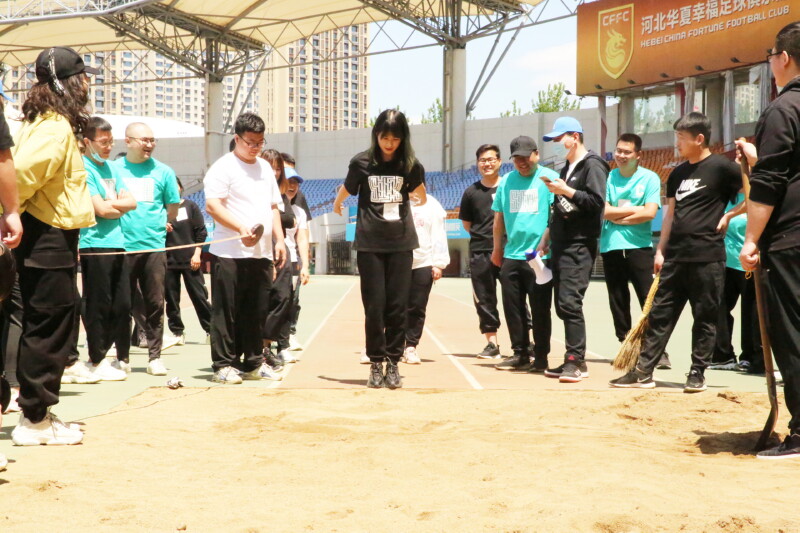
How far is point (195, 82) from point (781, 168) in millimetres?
182064

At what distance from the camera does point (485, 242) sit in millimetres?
9219

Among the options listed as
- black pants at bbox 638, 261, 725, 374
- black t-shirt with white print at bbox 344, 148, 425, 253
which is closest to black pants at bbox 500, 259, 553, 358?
black pants at bbox 638, 261, 725, 374

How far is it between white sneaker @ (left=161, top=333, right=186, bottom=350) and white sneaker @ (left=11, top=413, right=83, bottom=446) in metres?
5.11

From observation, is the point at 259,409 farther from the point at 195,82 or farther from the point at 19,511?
the point at 195,82

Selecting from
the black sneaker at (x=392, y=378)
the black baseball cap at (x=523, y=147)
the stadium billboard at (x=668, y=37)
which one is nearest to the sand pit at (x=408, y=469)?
the black sneaker at (x=392, y=378)

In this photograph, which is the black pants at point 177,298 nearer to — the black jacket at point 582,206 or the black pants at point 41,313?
the black jacket at point 582,206

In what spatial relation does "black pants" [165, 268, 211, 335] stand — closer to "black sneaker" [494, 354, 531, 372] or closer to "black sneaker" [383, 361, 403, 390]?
"black sneaker" [494, 354, 531, 372]

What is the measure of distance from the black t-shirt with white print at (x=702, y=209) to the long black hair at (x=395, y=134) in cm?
197

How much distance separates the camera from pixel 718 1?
3269 centimetres

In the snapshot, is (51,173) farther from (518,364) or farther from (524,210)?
(518,364)

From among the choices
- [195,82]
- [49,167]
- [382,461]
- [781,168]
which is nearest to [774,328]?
[781,168]

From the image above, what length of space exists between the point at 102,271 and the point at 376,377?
7.28 ft

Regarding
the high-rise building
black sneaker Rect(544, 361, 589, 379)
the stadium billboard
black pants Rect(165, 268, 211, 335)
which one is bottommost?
black sneaker Rect(544, 361, 589, 379)

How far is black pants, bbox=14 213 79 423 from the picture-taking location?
15.0 ft
